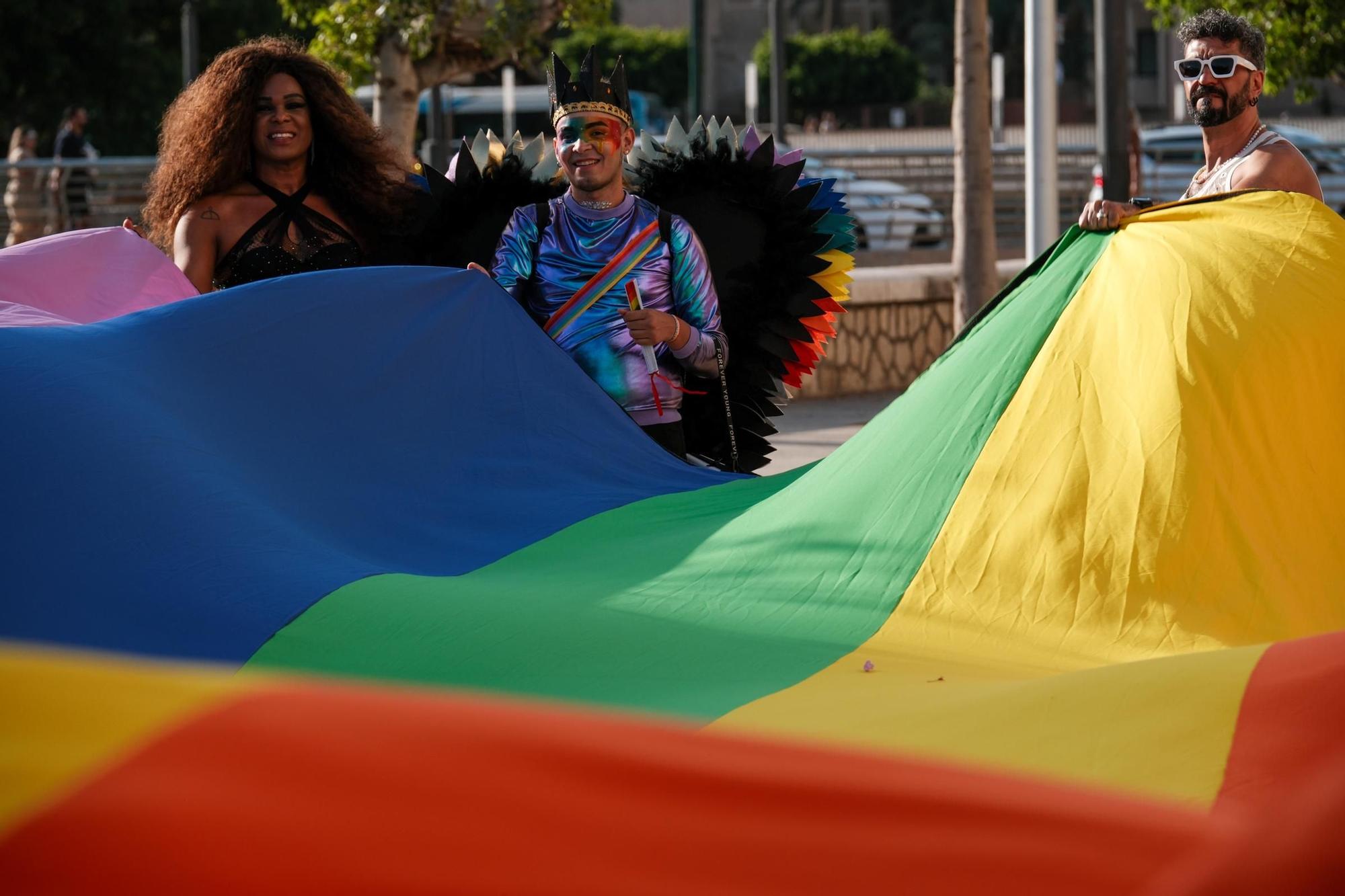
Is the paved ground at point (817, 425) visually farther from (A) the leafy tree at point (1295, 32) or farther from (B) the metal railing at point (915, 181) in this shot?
(B) the metal railing at point (915, 181)

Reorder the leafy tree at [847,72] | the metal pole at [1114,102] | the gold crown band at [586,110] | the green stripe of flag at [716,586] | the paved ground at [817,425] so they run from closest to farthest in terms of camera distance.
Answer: the green stripe of flag at [716,586] < the gold crown band at [586,110] < the paved ground at [817,425] < the metal pole at [1114,102] < the leafy tree at [847,72]

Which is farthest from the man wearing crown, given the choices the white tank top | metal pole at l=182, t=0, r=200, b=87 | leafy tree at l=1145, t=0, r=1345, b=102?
metal pole at l=182, t=0, r=200, b=87

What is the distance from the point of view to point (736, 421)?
19.1 ft

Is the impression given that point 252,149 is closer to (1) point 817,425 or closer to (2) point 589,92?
(2) point 589,92

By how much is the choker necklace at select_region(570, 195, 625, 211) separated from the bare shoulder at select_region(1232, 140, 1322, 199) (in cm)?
165

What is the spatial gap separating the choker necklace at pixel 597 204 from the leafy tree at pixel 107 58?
24537 mm

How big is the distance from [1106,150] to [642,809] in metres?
10.5

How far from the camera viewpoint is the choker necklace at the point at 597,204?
5.07 meters

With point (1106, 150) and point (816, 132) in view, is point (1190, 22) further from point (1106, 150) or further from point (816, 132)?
point (816, 132)

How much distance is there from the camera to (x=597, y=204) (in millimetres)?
5078

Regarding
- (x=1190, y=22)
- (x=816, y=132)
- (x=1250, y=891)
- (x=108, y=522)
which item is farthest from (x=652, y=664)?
(x=816, y=132)

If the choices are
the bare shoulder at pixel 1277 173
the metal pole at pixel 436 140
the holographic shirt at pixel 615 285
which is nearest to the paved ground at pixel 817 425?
the holographic shirt at pixel 615 285

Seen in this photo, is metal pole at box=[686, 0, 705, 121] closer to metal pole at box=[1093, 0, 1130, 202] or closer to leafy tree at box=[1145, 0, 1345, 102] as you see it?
leafy tree at box=[1145, 0, 1345, 102]

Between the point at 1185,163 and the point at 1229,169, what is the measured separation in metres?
20.8
